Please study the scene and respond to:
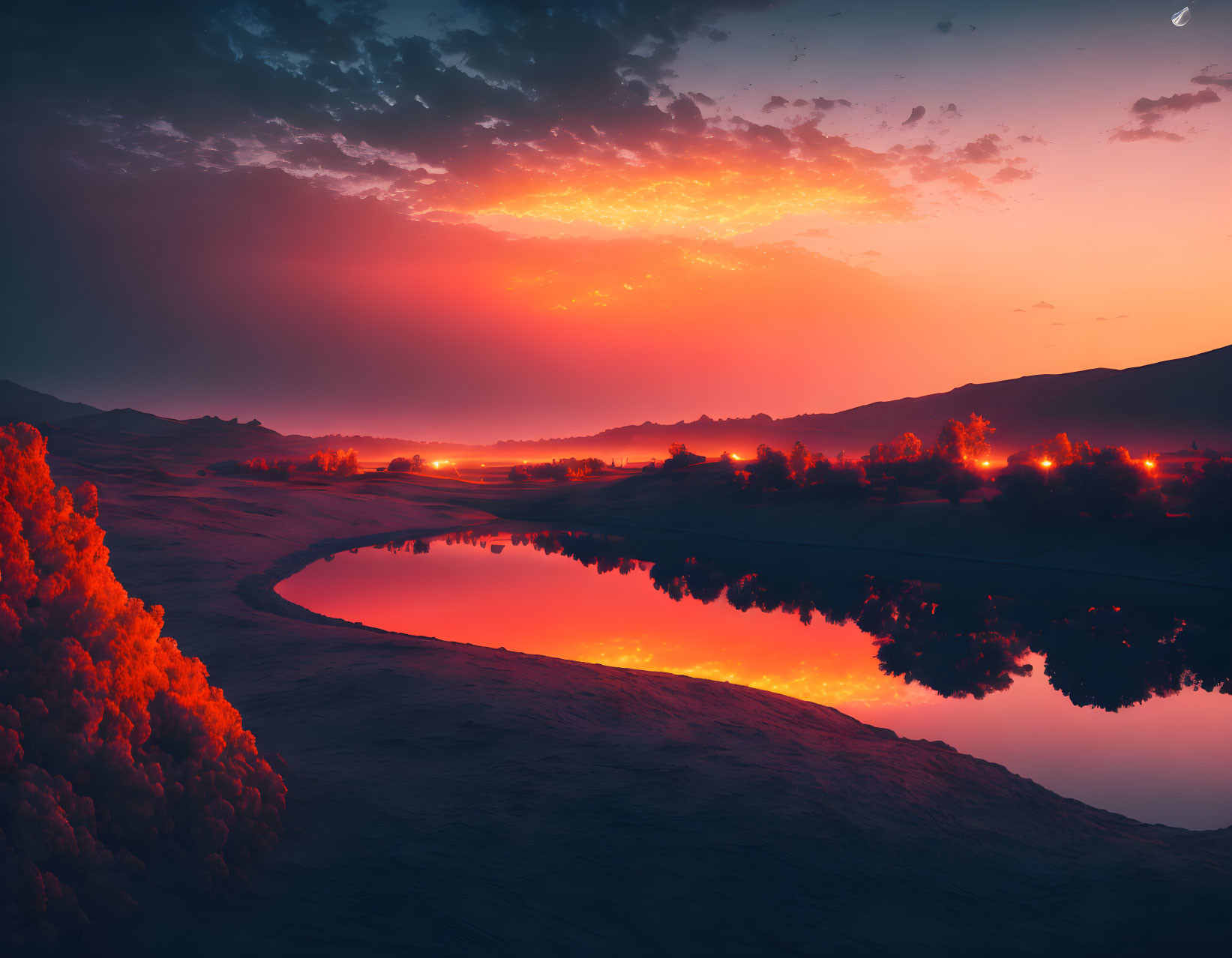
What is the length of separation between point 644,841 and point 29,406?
230 m

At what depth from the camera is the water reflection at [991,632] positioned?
16906 mm

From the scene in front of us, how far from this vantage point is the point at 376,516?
52.7m

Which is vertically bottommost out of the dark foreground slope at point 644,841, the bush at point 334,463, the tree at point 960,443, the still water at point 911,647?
the still water at point 911,647

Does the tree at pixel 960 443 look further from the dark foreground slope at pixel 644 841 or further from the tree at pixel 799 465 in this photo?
the dark foreground slope at pixel 644 841

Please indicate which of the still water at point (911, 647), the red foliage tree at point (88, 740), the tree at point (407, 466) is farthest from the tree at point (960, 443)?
the tree at point (407, 466)

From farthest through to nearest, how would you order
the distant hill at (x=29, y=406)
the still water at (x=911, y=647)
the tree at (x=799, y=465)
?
the distant hill at (x=29, y=406)
the tree at (x=799, y=465)
the still water at (x=911, y=647)

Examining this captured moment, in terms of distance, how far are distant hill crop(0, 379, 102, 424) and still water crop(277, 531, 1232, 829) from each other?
183 m

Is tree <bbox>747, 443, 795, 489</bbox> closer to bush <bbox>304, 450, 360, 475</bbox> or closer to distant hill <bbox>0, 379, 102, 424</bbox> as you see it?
bush <bbox>304, 450, 360, 475</bbox>

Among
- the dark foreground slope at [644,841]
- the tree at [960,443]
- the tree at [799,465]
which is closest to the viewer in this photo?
the dark foreground slope at [644,841]

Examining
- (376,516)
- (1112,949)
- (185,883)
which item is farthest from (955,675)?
(376,516)

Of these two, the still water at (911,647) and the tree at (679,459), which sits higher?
the tree at (679,459)

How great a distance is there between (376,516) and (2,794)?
50.0 m

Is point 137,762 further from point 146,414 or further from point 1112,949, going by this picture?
point 146,414

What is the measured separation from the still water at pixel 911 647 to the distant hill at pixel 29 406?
183 m
